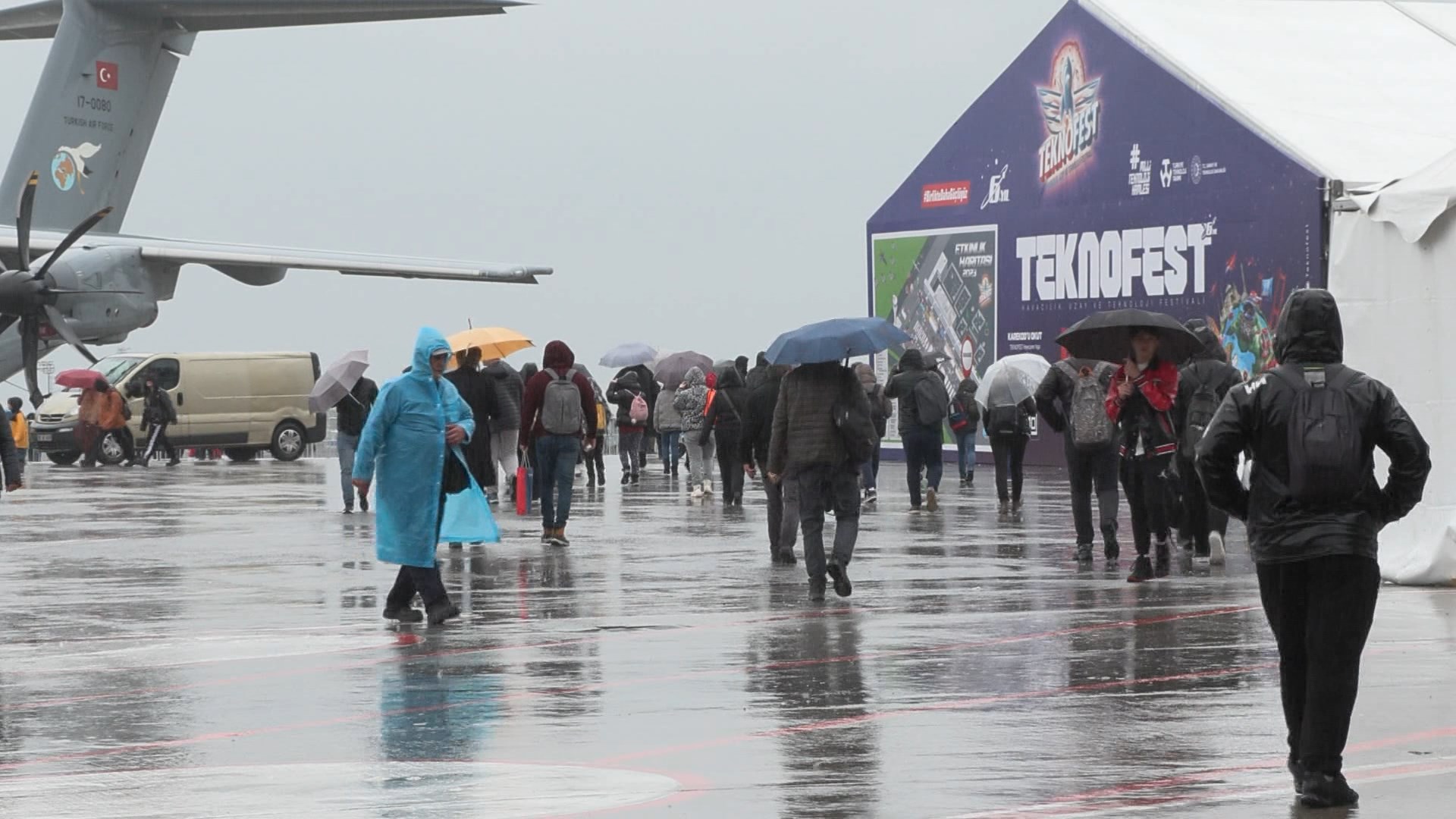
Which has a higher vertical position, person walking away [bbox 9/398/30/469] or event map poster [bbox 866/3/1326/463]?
event map poster [bbox 866/3/1326/463]

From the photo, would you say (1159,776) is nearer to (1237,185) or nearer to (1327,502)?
(1327,502)

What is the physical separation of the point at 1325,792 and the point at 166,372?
34534 mm

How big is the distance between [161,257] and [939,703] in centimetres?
1966

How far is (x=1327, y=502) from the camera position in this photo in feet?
22.0

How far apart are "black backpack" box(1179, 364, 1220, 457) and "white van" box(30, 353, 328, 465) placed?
2672cm

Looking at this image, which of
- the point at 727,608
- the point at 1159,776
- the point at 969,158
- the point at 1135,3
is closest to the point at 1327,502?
the point at 1159,776

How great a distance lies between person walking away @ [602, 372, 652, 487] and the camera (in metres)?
28.7

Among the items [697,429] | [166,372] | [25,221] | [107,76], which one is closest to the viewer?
[25,221]

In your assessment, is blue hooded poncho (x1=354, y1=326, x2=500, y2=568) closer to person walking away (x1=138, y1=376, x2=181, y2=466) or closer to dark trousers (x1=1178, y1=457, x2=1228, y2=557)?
dark trousers (x1=1178, y1=457, x2=1228, y2=557)

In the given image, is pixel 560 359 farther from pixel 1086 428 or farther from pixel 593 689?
pixel 593 689

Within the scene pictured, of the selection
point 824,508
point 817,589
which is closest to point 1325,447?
point 817,589

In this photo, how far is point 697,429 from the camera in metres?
25.1

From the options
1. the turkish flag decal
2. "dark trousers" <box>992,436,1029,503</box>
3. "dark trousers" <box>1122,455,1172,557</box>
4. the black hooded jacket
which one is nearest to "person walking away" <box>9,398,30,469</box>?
the turkish flag decal

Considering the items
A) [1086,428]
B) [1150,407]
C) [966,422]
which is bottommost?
[1086,428]
